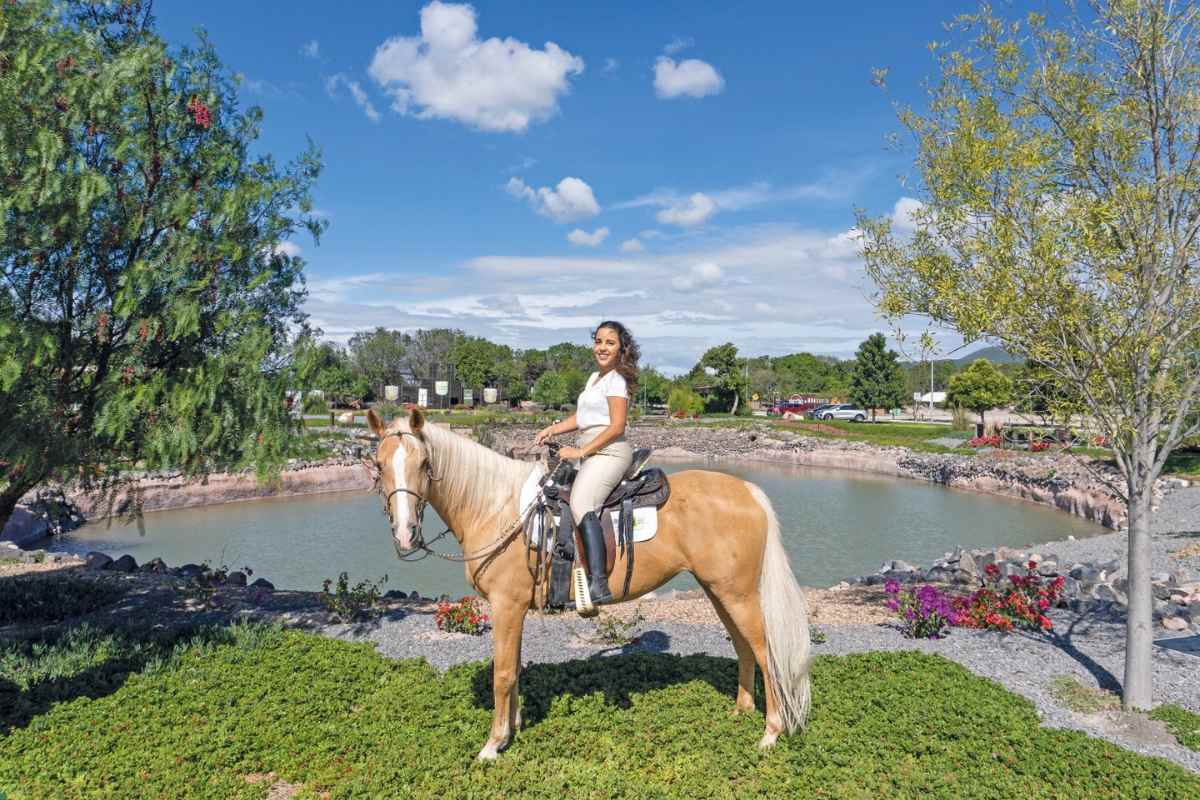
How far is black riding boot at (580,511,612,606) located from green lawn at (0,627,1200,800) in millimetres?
1218

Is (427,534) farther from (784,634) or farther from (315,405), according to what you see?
(784,634)

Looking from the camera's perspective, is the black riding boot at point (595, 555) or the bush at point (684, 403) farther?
the bush at point (684, 403)

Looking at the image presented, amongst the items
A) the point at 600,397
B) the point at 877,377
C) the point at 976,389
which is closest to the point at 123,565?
the point at 600,397

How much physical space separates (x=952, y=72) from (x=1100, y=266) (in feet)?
8.32

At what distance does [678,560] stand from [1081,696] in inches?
169

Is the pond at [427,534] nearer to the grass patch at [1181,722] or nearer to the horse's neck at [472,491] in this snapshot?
the grass patch at [1181,722]

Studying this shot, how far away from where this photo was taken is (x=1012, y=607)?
336 inches

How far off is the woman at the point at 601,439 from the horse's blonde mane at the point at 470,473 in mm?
399

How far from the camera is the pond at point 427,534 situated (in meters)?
16.2

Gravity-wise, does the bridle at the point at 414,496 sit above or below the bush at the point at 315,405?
below

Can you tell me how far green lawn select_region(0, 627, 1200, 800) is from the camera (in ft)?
15.3

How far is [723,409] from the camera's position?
7925 cm

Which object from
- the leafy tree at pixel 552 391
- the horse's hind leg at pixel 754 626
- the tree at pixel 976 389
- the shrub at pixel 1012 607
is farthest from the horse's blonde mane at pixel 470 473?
the leafy tree at pixel 552 391

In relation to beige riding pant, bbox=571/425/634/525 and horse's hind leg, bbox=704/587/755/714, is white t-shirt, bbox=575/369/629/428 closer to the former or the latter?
beige riding pant, bbox=571/425/634/525
